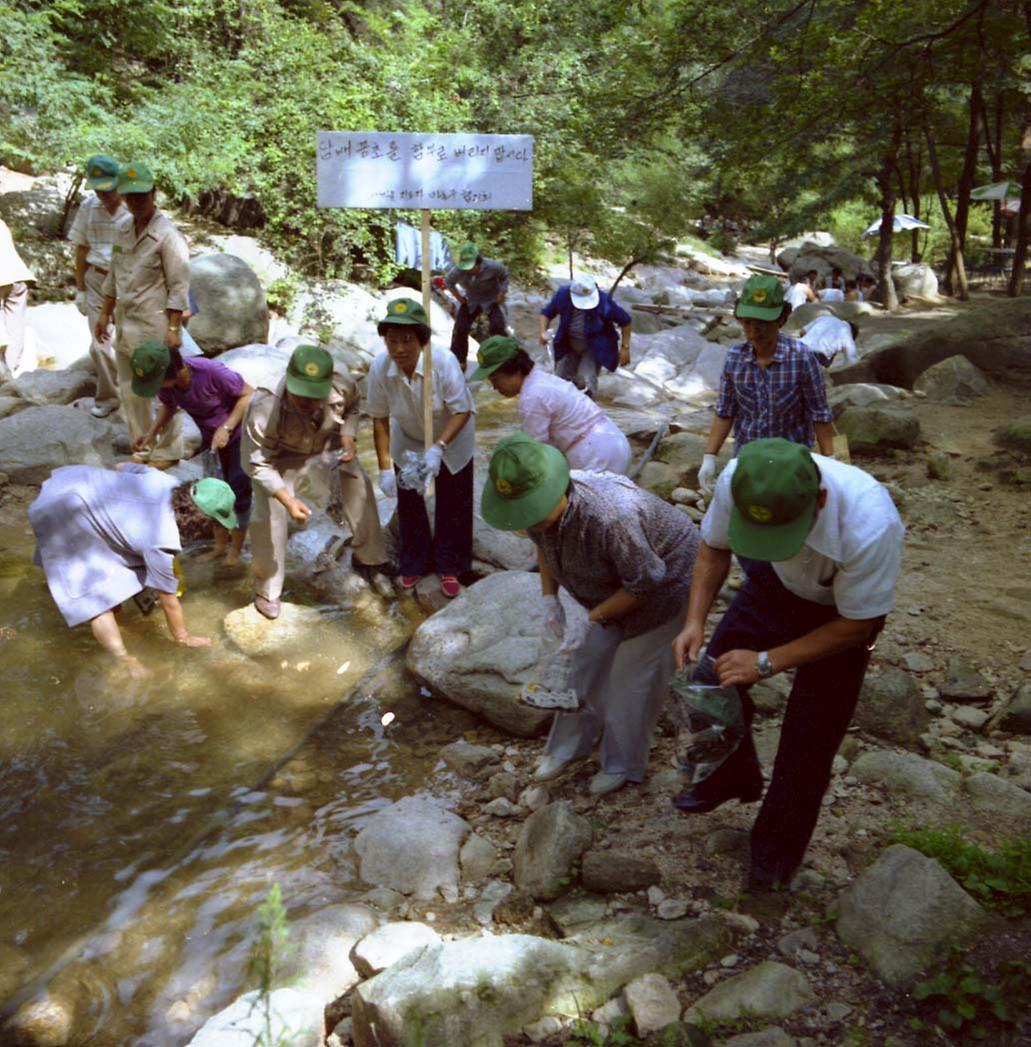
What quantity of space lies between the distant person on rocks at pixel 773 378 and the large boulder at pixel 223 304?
6617mm

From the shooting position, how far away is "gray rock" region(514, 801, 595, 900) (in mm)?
3328

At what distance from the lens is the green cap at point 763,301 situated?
13.9 feet

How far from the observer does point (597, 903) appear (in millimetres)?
3230

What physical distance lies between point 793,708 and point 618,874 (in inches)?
34.0

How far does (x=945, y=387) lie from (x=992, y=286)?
16.0 meters

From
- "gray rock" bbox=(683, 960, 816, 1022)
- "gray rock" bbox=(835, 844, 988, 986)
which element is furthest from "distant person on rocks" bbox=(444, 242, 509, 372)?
"gray rock" bbox=(683, 960, 816, 1022)

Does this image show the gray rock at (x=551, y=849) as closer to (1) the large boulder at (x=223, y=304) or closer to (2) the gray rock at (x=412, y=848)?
(2) the gray rock at (x=412, y=848)

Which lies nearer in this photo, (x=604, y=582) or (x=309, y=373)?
Result: (x=604, y=582)

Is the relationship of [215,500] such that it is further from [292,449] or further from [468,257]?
[468,257]

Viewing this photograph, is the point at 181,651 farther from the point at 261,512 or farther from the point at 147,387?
the point at 147,387

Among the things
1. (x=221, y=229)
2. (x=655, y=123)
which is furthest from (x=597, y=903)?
(x=221, y=229)

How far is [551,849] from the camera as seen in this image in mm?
3377

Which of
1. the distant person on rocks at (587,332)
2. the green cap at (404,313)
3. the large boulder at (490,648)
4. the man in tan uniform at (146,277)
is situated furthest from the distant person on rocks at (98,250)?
the large boulder at (490,648)

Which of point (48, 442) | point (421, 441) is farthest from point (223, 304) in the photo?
point (421, 441)
